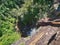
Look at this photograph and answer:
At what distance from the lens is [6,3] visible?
2130 cm

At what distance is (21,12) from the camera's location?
2127 centimetres

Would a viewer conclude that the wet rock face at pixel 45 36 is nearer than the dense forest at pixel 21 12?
Yes

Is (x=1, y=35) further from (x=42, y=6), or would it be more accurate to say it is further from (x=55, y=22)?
(x=55, y=22)

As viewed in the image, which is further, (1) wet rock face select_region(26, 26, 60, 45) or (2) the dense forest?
(2) the dense forest

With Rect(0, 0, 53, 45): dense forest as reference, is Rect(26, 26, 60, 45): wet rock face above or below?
above

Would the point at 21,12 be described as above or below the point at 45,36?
below

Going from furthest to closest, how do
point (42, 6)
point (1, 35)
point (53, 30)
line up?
point (42, 6)
point (1, 35)
point (53, 30)

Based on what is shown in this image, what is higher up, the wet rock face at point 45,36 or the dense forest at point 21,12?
the wet rock face at point 45,36

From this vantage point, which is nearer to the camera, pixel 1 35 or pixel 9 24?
pixel 1 35

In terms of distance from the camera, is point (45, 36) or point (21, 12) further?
point (21, 12)

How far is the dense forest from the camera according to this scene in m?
19.2

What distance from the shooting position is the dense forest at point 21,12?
19172 mm

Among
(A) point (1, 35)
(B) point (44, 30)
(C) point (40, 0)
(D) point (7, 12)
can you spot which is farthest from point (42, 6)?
(B) point (44, 30)

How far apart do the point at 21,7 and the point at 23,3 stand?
2.67 ft
